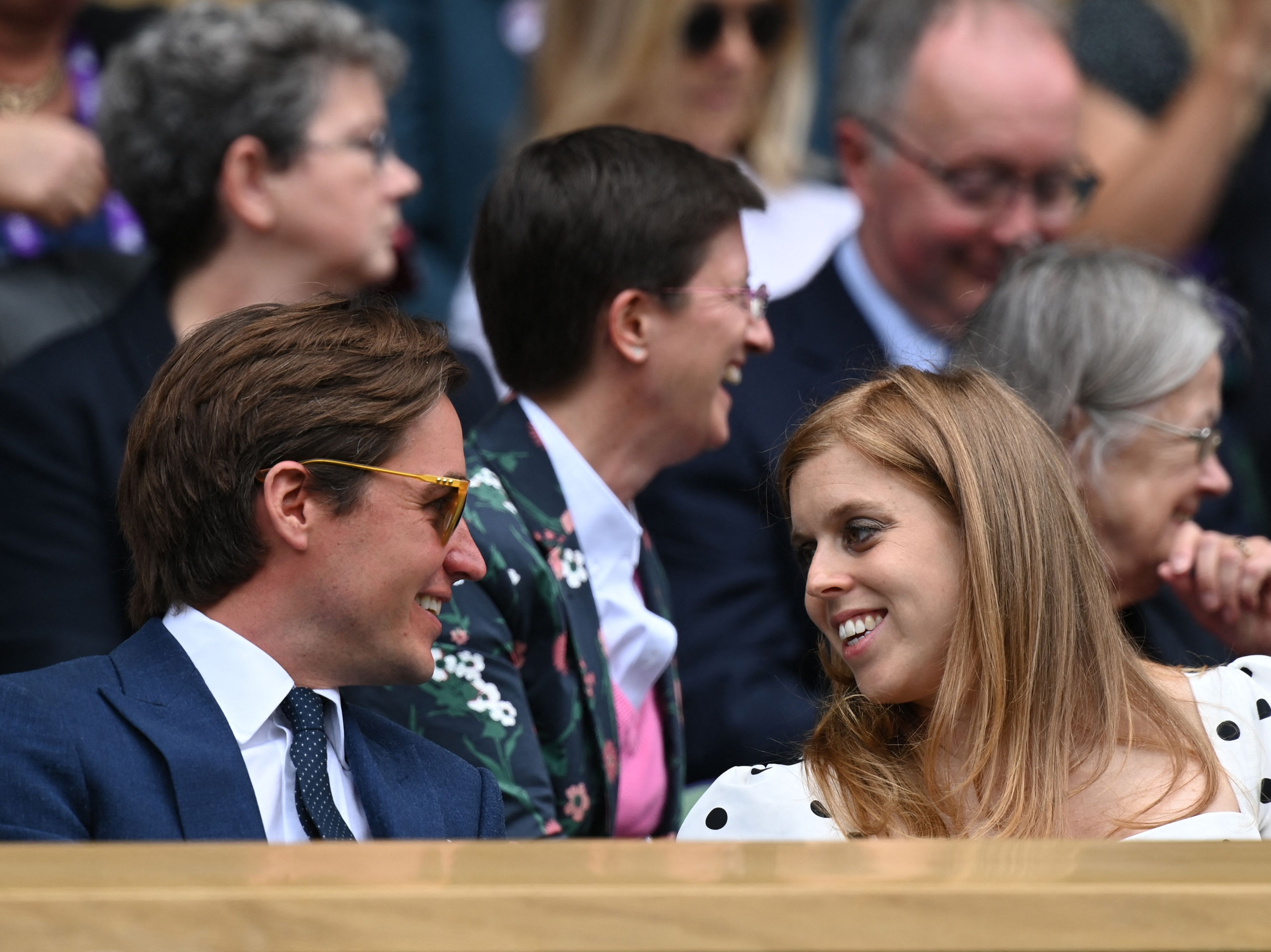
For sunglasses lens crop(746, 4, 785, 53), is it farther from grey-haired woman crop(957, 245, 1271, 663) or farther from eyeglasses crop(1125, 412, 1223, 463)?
eyeglasses crop(1125, 412, 1223, 463)

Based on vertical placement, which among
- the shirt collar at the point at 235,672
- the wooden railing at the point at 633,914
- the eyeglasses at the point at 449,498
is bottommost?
the shirt collar at the point at 235,672

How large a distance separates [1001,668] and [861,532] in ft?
0.78

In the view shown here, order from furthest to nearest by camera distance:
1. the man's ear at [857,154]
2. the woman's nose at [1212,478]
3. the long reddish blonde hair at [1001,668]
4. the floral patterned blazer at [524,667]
Answer: the man's ear at [857,154] < the woman's nose at [1212,478] < the floral patterned blazer at [524,667] < the long reddish blonde hair at [1001,668]

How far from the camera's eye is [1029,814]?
6.31 feet

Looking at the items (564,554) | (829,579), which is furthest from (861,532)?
(564,554)

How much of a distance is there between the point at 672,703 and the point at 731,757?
11.3 inches

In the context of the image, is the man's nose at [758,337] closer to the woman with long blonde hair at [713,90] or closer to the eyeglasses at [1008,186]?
the eyeglasses at [1008,186]

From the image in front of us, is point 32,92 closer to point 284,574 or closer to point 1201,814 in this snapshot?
point 284,574

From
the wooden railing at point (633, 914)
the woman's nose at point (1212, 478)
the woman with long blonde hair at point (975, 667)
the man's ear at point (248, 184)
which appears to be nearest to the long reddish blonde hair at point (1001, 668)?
the woman with long blonde hair at point (975, 667)

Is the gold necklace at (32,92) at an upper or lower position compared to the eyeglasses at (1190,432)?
lower

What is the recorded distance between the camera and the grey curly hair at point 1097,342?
291 cm

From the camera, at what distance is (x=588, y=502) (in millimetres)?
2666

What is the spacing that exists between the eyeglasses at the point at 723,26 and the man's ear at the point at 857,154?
431mm

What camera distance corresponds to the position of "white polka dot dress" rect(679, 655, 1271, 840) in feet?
6.42
